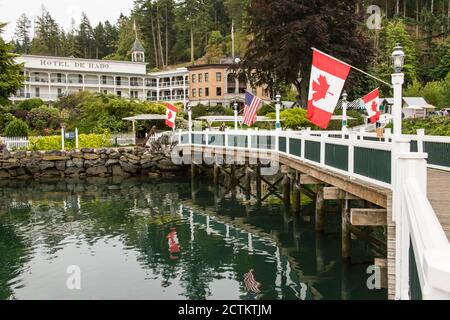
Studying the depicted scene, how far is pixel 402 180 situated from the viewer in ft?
24.3

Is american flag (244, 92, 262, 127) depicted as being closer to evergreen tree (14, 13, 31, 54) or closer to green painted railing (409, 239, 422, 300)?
green painted railing (409, 239, 422, 300)

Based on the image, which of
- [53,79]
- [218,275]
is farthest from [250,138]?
[53,79]

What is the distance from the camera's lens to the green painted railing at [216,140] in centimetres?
2673

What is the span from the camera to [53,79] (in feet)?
242

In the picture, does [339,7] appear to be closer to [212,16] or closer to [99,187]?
[99,187]

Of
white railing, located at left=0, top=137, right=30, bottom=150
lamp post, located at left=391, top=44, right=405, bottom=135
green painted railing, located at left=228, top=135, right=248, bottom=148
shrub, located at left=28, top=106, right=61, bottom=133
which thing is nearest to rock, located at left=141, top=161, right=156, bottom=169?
white railing, located at left=0, top=137, right=30, bottom=150

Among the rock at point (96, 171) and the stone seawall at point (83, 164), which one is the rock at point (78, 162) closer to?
the stone seawall at point (83, 164)

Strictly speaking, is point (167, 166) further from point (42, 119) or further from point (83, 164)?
point (42, 119)

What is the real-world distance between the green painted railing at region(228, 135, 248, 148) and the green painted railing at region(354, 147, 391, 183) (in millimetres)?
12320

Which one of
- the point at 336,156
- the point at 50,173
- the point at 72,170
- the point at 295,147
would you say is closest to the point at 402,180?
the point at 336,156

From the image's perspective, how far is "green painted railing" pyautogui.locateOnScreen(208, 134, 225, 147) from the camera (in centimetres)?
2673

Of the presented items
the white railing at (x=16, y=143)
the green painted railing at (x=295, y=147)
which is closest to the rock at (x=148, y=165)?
the white railing at (x=16, y=143)
